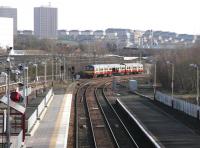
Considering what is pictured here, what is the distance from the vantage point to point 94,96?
2301 inches

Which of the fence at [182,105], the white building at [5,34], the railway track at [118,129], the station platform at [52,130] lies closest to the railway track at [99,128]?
the railway track at [118,129]

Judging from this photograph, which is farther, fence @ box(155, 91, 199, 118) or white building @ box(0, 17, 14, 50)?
white building @ box(0, 17, 14, 50)

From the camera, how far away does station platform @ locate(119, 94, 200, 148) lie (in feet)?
86.9

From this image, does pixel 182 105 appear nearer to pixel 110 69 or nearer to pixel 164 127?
pixel 164 127

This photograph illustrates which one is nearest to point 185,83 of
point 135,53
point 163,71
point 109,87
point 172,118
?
point 163,71

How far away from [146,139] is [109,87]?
4668 cm

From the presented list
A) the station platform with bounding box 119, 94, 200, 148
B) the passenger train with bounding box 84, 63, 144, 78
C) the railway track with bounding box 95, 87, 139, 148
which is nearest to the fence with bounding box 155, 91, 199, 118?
the station platform with bounding box 119, 94, 200, 148

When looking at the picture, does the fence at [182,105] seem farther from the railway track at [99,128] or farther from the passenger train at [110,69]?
the passenger train at [110,69]

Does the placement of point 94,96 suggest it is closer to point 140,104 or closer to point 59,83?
point 140,104

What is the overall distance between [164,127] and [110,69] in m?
63.4

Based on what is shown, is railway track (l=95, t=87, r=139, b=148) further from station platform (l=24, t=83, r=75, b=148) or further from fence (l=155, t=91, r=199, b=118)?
fence (l=155, t=91, r=199, b=118)

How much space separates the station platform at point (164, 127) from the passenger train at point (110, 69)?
4209 centimetres

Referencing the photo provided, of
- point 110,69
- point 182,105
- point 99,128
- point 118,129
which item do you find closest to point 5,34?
point 110,69

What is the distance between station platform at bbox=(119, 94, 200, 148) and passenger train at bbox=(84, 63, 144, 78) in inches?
1657
